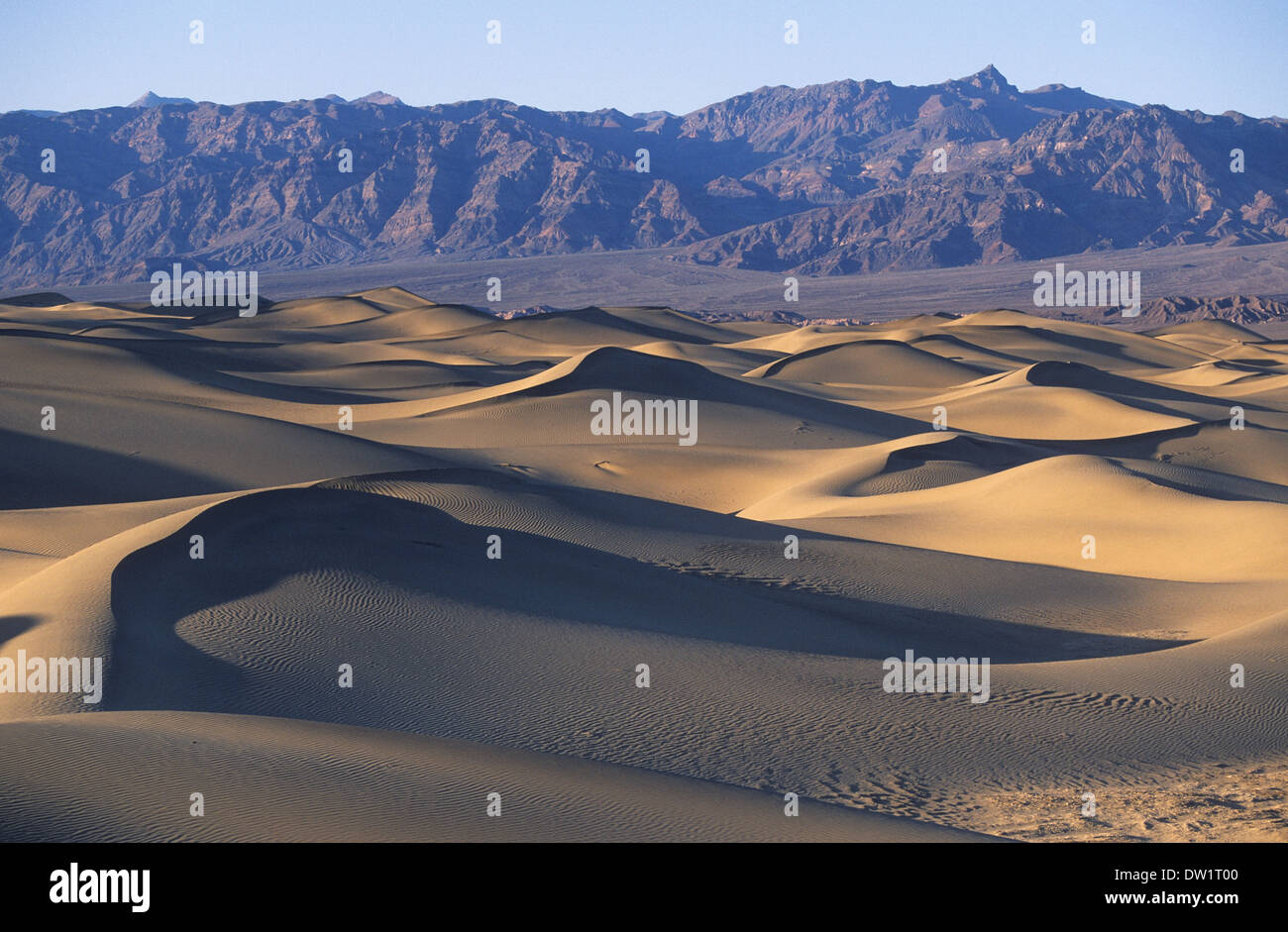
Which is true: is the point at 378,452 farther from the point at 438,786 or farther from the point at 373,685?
the point at 438,786

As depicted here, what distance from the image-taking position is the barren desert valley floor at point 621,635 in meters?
7.93

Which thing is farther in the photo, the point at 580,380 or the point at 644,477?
the point at 580,380

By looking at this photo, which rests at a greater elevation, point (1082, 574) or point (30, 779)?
point (30, 779)

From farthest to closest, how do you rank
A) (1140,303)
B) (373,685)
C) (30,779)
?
1. (1140,303)
2. (373,685)
3. (30,779)

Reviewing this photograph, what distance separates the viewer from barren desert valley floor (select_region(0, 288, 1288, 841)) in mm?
7926

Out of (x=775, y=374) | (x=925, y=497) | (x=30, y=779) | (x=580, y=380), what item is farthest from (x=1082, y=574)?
(x=775, y=374)

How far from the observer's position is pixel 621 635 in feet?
40.1

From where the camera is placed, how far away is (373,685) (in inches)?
414

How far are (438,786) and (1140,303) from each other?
13115 centimetres

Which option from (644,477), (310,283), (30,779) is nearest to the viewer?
(30,779)
